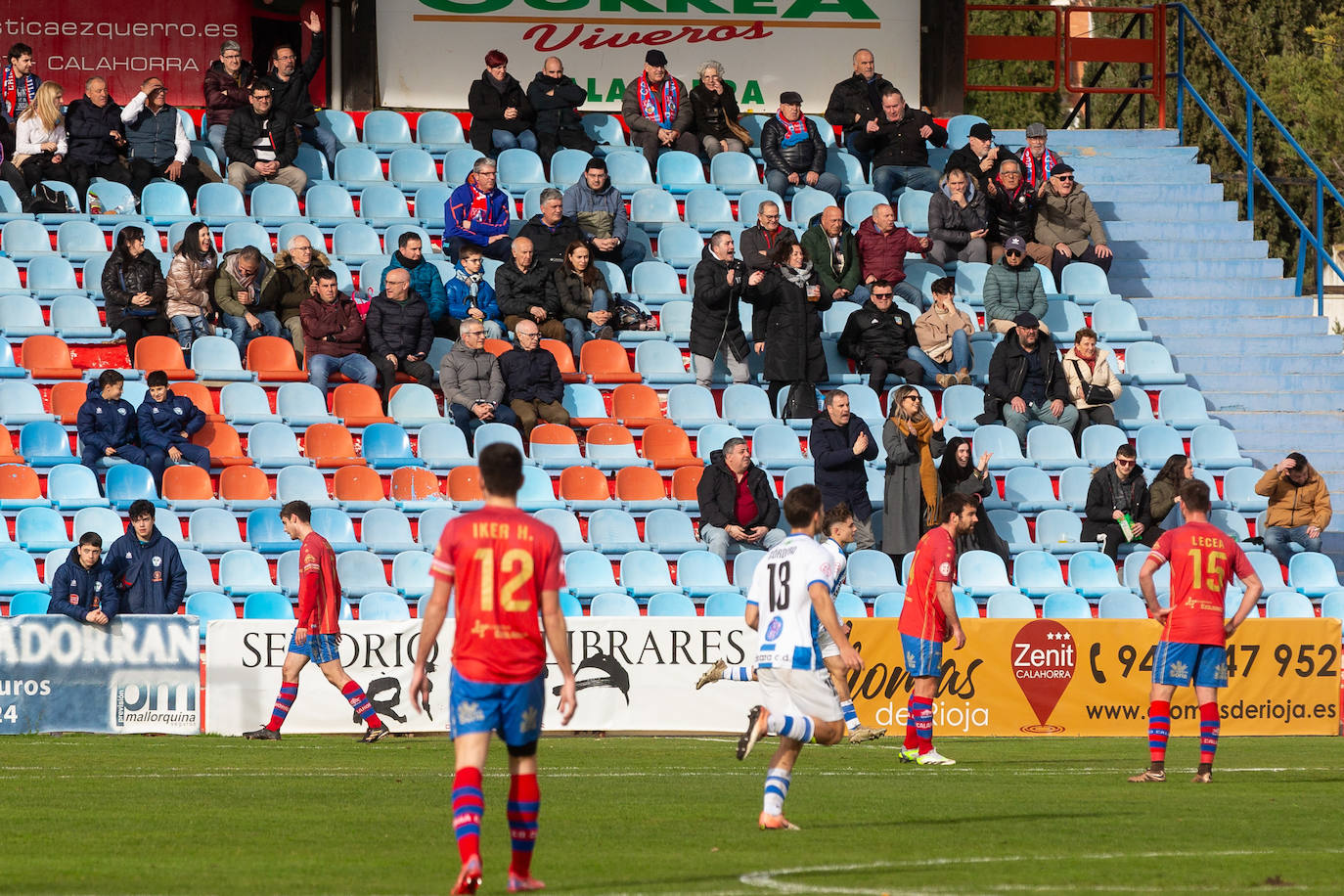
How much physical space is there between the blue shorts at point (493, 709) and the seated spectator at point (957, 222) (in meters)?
15.9

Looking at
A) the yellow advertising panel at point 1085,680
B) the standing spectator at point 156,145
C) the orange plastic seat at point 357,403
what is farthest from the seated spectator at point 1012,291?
the standing spectator at point 156,145

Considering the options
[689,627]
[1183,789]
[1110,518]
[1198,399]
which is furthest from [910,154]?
[1183,789]

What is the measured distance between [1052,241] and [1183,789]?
41.3ft

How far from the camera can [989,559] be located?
18578mm

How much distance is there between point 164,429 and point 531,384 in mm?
3701

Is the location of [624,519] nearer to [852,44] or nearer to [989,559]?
[989,559]

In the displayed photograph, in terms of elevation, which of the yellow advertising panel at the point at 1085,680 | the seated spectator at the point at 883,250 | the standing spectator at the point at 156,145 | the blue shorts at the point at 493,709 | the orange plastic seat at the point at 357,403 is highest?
the standing spectator at the point at 156,145

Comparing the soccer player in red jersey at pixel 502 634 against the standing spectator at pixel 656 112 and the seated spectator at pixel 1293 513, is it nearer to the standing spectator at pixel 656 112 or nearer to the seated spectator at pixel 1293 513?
the seated spectator at pixel 1293 513

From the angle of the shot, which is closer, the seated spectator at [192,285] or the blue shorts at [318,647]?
the blue shorts at [318,647]

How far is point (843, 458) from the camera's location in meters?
18.4

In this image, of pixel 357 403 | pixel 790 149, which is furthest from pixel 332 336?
pixel 790 149

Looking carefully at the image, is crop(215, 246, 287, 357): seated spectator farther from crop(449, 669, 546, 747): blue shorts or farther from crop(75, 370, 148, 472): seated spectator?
crop(449, 669, 546, 747): blue shorts

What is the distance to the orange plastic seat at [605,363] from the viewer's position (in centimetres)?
2038

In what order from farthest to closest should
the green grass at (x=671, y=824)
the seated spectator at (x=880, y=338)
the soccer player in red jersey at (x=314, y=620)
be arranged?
1. the seated spectator at (x=880, y=338)
2. the soccer player in red jersey at (x=314, y=620)
3. the green grass at (x=671, y=824)
